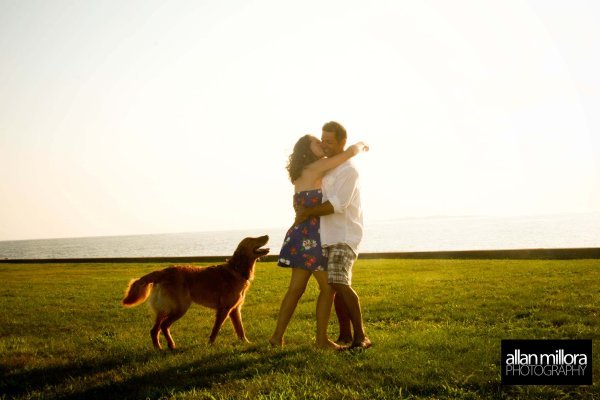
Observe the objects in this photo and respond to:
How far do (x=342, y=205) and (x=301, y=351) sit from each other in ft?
5.25

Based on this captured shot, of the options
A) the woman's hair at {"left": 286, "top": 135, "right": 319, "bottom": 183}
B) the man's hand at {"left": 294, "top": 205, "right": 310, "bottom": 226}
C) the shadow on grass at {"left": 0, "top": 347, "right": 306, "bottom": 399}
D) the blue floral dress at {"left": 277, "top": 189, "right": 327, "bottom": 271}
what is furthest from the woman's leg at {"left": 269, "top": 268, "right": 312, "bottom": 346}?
the woman's hair at {"left": 286, "top": 135, "right": 319, "bottom": 183}

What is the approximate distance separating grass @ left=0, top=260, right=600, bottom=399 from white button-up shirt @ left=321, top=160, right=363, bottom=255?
1.19 meters

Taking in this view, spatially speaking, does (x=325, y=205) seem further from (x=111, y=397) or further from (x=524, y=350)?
(x=111, y=397)

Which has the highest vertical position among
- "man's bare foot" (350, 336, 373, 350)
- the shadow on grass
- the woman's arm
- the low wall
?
the woman's arm

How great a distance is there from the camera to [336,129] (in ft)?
17.6

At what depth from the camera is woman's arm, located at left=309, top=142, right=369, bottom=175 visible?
5.26 m

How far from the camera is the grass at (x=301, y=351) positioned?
3859 mm

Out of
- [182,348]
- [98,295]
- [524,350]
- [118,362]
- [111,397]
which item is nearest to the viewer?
[111,397]

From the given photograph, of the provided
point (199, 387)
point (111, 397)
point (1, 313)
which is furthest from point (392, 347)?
point (1, 313)

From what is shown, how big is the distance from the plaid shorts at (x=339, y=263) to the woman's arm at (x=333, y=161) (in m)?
0.85

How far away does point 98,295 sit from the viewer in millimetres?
12531

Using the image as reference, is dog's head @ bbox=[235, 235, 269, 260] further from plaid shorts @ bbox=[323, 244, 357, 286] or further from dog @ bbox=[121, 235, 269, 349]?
plaid shorts @ bbox=[323, 244, 357, 286]

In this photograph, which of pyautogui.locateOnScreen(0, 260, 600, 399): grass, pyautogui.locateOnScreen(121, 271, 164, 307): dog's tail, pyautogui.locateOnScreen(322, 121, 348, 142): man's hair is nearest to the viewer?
pyautogui.locateOnScreen(0, 260, 600, 399): grass

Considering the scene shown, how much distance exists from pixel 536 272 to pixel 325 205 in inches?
439
